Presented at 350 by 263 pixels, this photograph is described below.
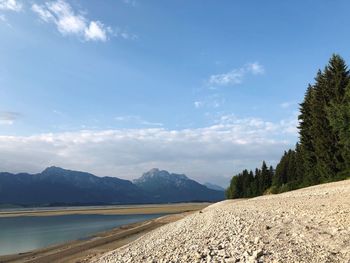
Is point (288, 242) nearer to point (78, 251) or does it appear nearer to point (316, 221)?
point (316, 221)

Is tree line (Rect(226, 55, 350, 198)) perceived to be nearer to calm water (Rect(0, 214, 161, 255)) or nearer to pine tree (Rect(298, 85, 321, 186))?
pine tree (Rect(298, 85, 321, 186))

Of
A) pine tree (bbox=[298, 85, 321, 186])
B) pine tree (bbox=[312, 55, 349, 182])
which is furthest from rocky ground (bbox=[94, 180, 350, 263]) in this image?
pine tree (bbox=[298, 85, 321, 186])

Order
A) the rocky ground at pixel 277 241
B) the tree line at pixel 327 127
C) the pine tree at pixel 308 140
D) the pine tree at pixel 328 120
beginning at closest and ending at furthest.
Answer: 1. the rocky ground at pixel 277 241
2. the tree line at pixel 327 127
3. the pine tree at pixel 328 120
4. the pine tree at pixel 308 140

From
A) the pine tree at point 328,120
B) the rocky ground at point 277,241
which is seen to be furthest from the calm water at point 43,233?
the pine tree at point 328,120

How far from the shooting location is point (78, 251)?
41.0 metres

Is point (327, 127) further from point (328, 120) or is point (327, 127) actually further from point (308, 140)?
point (308, 140)

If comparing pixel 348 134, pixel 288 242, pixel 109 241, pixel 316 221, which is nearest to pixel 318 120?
pixel 348 134

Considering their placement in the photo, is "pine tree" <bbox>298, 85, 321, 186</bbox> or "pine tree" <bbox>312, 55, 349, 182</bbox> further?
"pine tree" <bbox>298, 85, 321, 186</bbox>

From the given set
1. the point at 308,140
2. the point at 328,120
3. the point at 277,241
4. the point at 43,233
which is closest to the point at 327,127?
the point at 328,120

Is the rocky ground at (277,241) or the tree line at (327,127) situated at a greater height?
the tree line at (327,127)

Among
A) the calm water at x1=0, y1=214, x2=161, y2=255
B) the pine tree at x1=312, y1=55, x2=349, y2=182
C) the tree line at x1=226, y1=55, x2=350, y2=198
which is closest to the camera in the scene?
the tree line at x1=226, y1=55, x2=350, y2=198

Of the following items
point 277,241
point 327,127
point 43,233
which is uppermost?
Answer: point 327,127

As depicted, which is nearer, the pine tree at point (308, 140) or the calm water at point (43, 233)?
the calm water at point (43, 233)

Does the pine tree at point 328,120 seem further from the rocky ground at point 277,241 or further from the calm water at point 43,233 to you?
the calm water at point 43,233
